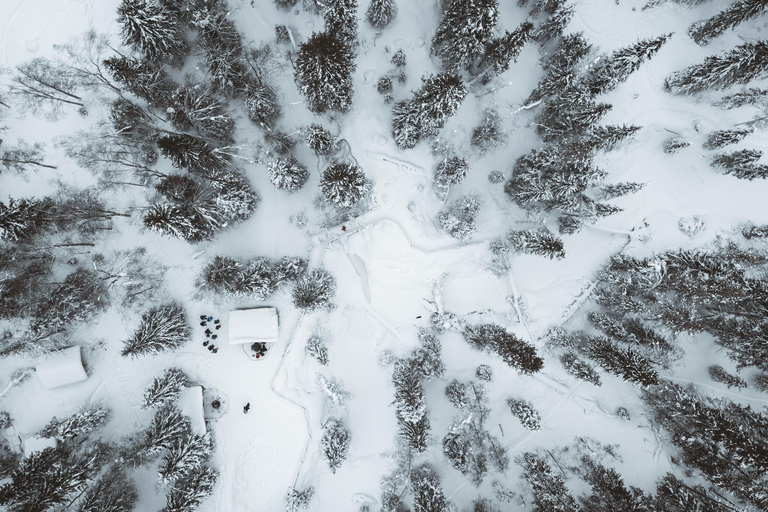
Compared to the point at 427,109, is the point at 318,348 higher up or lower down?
lower down

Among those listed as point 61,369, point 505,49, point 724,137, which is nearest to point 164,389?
point 61,369

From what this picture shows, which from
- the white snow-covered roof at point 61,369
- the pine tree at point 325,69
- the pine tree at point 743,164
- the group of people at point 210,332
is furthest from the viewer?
the pine tree at point 743,164

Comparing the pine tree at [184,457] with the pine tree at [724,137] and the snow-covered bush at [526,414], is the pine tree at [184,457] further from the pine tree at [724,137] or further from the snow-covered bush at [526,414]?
the pine tree at [724,137]

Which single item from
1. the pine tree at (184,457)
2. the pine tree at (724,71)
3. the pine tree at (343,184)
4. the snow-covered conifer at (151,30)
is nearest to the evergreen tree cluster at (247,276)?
the pine tree at (343,184)

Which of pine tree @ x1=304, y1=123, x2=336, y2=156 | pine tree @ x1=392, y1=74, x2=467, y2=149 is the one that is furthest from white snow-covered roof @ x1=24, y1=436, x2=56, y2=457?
pine tree @ x1=392, y1=74, x2=467, y2=149

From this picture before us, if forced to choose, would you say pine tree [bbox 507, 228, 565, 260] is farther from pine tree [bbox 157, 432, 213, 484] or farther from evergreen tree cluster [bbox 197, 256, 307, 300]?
pine tree [bbox 157, 432, 213, 484]

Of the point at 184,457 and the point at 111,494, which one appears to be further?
the point at 111,494

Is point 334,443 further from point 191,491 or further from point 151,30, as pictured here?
point 151,30
